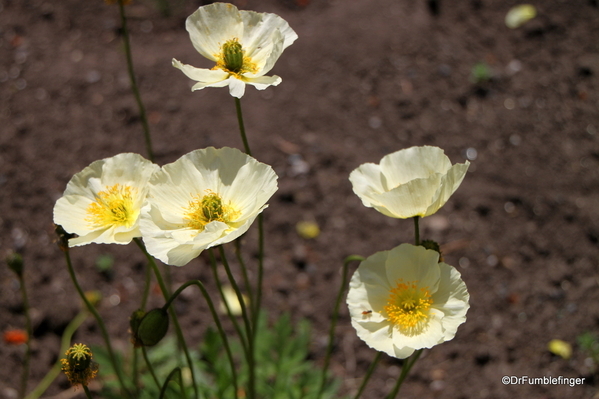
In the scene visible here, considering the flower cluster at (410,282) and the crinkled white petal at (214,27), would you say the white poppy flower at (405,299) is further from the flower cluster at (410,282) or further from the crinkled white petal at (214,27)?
the crinkled white petal at (214,27)

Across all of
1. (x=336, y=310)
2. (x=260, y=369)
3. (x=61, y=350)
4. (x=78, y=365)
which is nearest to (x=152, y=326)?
(x=78, y=365)

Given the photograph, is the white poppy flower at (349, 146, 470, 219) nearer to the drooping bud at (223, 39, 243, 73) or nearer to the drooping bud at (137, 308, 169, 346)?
the drooping bud at (223, 39, 243, 73)

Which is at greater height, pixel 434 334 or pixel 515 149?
pixel 434 334

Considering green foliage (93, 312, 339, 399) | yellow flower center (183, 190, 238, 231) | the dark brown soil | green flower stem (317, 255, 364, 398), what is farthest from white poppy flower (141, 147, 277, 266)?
the dark brown soil

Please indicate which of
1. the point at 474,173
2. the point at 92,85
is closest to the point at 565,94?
the point at 474,173

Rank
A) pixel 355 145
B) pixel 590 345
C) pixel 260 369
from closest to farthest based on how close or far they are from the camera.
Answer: pixel 260 369 < pixel 590 345 < pixel 355 145

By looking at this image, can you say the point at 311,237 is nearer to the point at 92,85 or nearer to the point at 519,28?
the point at 92,85

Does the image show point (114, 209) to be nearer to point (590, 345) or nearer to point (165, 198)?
point (165, 198)
